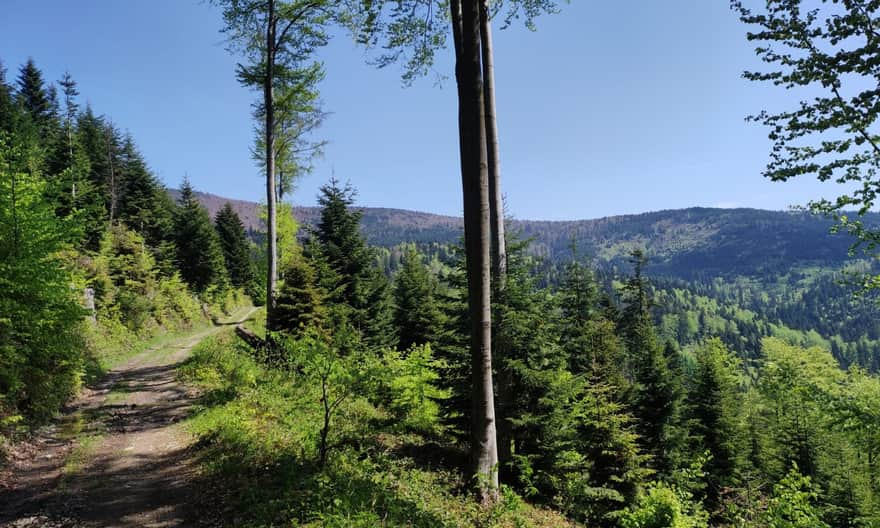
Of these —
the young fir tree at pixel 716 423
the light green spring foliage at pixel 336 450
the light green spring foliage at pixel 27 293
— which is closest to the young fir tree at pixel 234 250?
the light green spring foliage at pixel 336 450

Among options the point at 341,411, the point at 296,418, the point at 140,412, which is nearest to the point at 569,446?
the point at 341,411

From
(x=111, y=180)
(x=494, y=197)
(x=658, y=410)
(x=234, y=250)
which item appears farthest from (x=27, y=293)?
(x=234, y=250)

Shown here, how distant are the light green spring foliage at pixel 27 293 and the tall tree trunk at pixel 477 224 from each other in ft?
25.0

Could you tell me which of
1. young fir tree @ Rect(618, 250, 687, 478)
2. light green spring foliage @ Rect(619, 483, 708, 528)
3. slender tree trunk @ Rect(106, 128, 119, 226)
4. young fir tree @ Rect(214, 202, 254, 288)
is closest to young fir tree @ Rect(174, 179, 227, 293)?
slender tree trunk @ Rect(106, 128, 119, 226)

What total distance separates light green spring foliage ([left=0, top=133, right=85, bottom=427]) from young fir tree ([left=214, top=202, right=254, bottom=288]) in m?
43.7

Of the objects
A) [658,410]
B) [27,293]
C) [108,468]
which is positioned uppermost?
[27,293]

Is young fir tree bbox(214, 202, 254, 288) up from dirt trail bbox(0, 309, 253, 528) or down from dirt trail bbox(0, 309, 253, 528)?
up

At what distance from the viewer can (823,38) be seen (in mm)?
6355

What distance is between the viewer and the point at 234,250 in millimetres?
52688

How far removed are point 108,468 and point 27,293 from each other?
387 centimetres

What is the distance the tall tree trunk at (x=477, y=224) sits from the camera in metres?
7.15

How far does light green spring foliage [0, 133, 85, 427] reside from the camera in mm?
8070

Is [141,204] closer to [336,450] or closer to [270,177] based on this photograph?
[270,177]

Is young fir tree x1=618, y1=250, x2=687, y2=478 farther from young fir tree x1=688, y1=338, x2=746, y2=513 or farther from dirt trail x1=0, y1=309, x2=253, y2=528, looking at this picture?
dirt trail x1=0, y1=309, x2=253, y2=528
